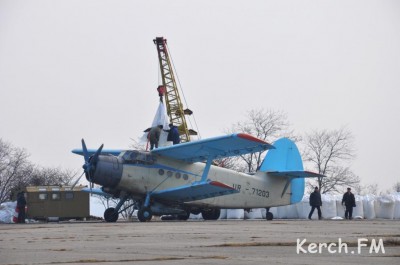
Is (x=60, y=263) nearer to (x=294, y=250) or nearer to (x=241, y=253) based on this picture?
(x=241, y=253)

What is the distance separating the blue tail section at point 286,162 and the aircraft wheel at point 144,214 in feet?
25.0

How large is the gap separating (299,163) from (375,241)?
23336 mm

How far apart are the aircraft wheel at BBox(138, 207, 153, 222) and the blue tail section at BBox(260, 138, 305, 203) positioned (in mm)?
7614

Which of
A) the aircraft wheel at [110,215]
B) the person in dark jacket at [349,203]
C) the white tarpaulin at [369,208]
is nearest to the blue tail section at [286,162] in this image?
the person in dark jacket at [349,203]

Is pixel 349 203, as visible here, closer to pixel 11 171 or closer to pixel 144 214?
pixel 144 214

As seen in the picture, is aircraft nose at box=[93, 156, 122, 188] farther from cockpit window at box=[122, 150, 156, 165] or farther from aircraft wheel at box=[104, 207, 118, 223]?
aircraft wheel at box=[104, 207, 118, 223]

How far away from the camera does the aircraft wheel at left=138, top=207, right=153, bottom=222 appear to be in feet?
96.8

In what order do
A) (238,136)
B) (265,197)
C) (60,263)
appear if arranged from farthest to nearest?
(265,197) < (238,136) < (60,263)

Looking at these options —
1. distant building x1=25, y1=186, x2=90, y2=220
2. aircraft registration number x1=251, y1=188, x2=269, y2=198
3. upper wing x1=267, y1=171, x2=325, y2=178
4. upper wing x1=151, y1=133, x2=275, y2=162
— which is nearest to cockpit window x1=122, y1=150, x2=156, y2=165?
upper wing x1=151, y1=133, x2=275, y2=162

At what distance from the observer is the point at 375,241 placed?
1331 centimetres

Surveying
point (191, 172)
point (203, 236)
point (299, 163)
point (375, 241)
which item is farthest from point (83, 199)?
point (375, 241)

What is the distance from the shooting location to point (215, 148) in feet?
99.4

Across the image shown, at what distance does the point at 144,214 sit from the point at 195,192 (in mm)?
2063

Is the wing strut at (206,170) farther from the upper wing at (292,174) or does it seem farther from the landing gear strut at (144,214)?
the upper wing at (292,174)
